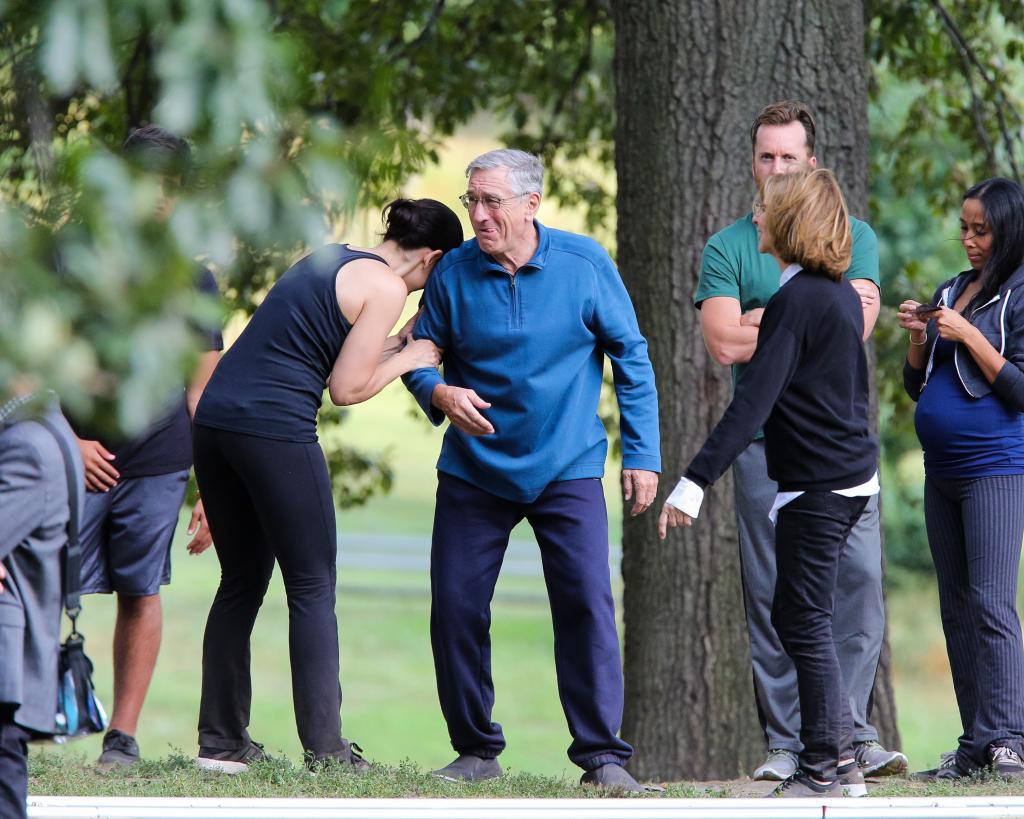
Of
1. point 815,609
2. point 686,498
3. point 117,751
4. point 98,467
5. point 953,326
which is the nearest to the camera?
point 686,498

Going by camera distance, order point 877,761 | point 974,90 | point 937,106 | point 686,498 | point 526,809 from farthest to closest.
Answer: point 937,106 < point 974,90 < point 877,761 < point 686,498 < point 526,809

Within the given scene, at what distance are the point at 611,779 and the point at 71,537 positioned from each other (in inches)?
69.8

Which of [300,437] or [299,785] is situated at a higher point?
[300,437]

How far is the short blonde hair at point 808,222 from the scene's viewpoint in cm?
405

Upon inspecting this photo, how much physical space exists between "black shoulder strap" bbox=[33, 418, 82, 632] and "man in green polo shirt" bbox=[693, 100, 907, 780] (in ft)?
6.87

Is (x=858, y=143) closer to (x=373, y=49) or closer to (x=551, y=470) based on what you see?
(x=551, y=470)

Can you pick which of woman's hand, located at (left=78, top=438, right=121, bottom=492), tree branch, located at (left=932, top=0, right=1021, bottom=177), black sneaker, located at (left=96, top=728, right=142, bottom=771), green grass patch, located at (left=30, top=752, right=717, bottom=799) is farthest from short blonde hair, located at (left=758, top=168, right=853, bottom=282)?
tree branch, located at (left=932, top=0, right=1021, bottom=177)

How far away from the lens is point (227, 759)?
466 cm

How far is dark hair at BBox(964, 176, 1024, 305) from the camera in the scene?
14.8 ft

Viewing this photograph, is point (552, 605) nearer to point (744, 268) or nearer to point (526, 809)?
point (526, 809)

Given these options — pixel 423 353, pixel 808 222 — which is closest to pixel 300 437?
pixel 423 353

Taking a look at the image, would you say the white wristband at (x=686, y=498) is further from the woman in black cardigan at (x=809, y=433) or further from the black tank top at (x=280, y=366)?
the black tank top at (x=280, y=366)

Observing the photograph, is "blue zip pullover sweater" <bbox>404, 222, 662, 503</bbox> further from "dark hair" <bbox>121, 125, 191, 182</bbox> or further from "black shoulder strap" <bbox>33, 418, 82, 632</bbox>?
"dark hair" <bbox>121, 125, 191, 182</bbox>

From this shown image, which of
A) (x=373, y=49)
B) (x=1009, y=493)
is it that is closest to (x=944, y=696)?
(x=373, y=49)
